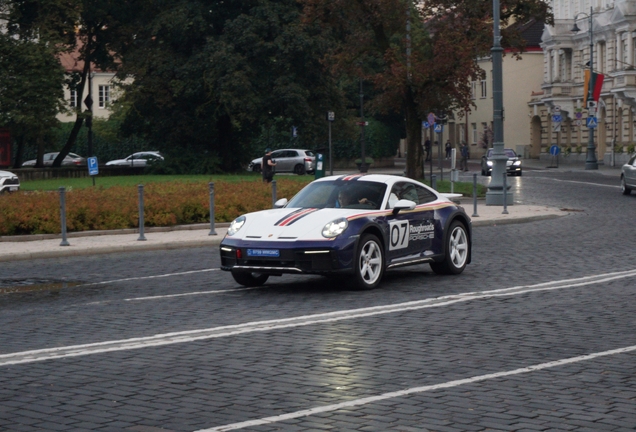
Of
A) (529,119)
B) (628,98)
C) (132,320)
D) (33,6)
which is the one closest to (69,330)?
(132,320)

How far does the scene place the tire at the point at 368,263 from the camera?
13.5m

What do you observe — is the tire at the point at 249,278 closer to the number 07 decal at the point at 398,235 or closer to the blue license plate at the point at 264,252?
the blue license plate at the point at 264,252

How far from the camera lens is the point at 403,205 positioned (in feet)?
47.0

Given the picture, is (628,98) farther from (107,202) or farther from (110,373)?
(110,373)

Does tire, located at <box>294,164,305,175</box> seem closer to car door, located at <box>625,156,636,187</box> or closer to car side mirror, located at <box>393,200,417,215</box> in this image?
car door, located at <box>625,156,636,187</box>

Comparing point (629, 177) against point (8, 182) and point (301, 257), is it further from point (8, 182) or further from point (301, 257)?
point (301, 257)

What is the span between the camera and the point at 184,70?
53094 mm

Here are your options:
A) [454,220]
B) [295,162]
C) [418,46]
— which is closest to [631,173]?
[418,46]

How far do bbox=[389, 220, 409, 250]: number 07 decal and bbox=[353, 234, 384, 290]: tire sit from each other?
0.99 ft

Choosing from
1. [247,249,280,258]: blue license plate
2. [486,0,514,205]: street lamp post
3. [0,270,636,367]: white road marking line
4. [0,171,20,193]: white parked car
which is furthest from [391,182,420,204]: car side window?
[0,171,20,193]: white parked car

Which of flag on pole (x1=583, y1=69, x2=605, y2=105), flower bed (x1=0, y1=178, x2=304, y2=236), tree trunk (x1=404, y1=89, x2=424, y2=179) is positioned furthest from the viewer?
flag on pole (x1=583, y1=69, x2=605, y2=105)

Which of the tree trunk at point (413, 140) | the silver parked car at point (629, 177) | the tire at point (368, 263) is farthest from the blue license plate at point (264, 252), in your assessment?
the tree trunk at point (413, 140)

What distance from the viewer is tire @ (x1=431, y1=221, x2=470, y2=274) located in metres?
15.3

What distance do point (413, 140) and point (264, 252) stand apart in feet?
97.2
